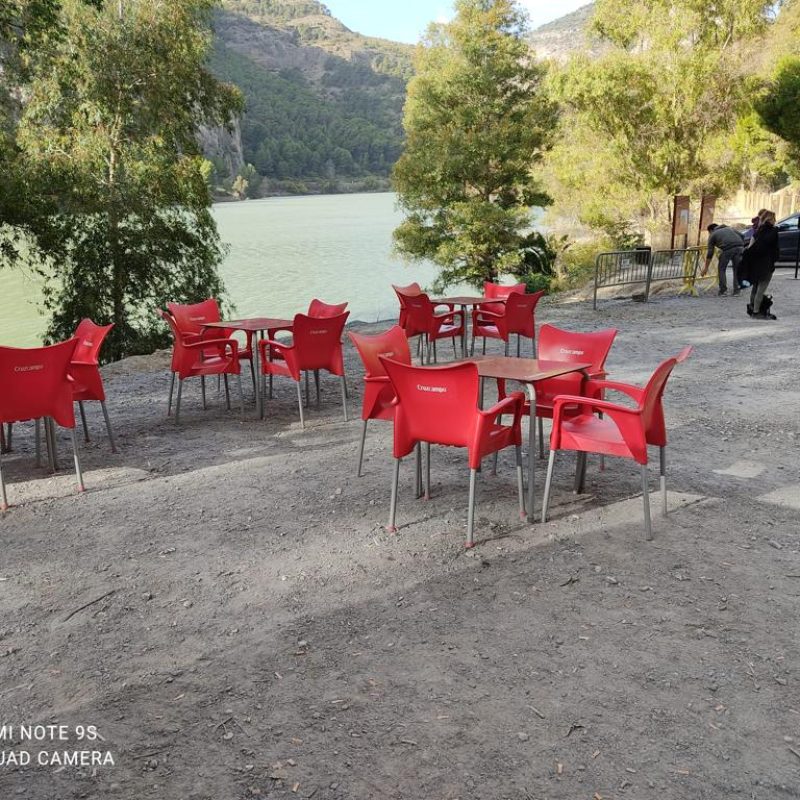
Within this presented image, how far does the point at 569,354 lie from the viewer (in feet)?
17.3

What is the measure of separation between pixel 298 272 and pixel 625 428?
29385 mm

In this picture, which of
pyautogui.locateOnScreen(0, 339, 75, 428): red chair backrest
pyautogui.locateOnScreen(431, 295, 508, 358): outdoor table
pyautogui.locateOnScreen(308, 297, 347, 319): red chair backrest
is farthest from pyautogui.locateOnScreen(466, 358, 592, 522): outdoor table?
pyautogui.locateOnScreen(431, 295, 508, 358): outdoor table

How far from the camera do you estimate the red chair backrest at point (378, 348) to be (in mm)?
5152

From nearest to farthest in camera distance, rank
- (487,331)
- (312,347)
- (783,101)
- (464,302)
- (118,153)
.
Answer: (312,347), (487,331), (464,302), (118,153), (783,101)

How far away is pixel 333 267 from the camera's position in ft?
111

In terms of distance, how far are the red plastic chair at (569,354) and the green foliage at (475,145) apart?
15313 millimetres

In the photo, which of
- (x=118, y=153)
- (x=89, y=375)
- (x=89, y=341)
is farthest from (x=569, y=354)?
(x=118, y=153)

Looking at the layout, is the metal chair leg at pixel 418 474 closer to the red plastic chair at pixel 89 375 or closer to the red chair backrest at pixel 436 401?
the red chair backrest at pixel 436 401

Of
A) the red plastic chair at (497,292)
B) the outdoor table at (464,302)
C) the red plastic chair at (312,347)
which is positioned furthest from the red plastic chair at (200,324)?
the red plastic chair at (497,292)

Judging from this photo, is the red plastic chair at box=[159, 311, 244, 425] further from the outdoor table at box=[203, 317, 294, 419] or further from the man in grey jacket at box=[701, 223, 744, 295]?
the man in grey jacket at box=[701, 223, 744, 295]

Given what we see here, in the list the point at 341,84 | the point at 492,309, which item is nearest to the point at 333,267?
the point at 492,309

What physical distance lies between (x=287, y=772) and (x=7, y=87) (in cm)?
1360

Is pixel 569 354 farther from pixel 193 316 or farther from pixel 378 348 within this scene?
pixel 193 316

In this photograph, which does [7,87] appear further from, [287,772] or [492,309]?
[287,772]
